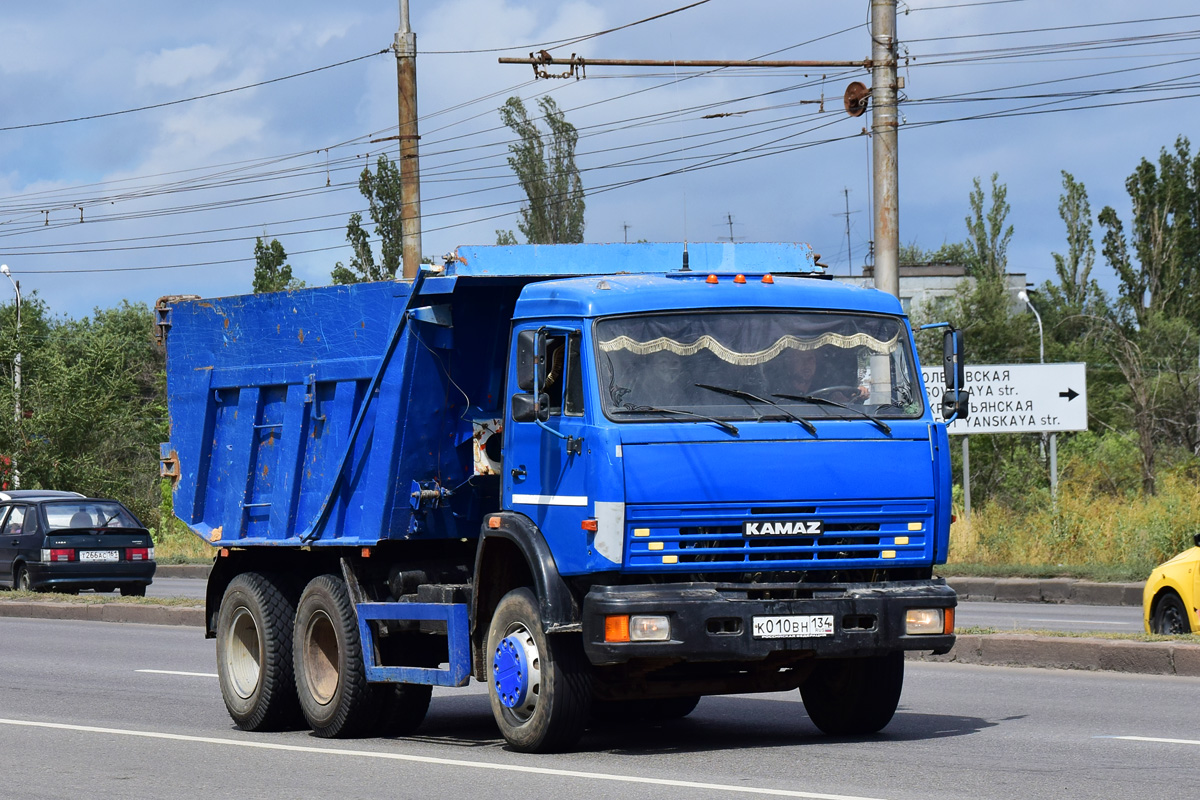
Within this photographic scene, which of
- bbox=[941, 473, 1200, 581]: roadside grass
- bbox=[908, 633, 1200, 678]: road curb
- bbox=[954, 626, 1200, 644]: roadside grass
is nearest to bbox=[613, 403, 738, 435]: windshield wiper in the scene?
bbox=[908, 633, 1200, 678]: road curb

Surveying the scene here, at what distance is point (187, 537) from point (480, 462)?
3033 cm

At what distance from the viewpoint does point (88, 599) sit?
22016mm

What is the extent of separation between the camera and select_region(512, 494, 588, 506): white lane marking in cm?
824

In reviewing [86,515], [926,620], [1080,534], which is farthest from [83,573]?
[926,620]

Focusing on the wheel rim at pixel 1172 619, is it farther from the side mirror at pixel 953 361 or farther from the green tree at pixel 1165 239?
the green tree at pixel 1165 239

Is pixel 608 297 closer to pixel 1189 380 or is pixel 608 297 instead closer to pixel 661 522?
pixel 661 522


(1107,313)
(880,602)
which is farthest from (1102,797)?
(1107,313)

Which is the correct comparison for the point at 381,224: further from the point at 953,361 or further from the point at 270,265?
the point at 953,361

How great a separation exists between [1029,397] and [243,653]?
20072 mm

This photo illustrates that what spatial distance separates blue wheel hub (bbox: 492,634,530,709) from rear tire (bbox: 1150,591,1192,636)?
7577 millimetres

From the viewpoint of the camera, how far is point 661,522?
8055mm

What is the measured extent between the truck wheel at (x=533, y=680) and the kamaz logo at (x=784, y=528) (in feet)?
3.57

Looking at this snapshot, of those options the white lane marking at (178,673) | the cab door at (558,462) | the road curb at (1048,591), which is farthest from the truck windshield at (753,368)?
the road curb at (1048,591)

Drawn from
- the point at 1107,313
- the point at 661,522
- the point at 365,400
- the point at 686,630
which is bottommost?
the point at 686,630
